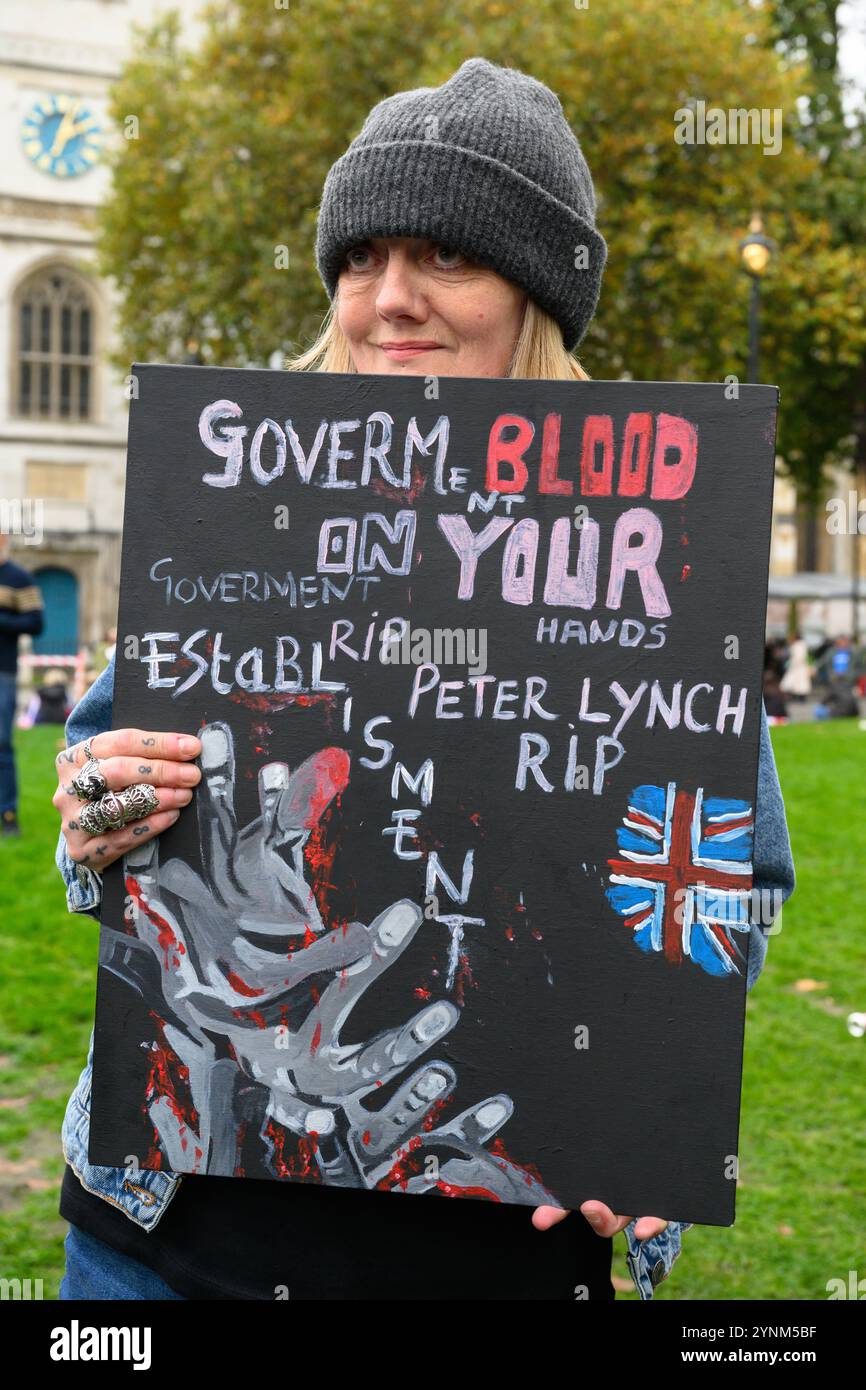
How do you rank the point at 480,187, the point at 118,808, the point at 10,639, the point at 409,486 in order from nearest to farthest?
the point at 118,808 < the point at 409,486 < the point at 480,187 < the point at 10,639

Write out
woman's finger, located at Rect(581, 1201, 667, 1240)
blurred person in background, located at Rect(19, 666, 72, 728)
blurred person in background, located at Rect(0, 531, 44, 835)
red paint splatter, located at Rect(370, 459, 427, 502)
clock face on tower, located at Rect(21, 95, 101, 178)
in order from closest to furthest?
woman's finger, located at Rect(581, 1201, 667, 1240) → red paint splatter, located at Rect(370, 459, 427, 502) → blurred person in background, located at Rect(0, 531, 44, 835) → blurred person in background, located at Rect(19, 666, 72, 728) → clock face on tower, located at Rect(21, 95, 101, 178)

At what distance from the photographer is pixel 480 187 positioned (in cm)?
192

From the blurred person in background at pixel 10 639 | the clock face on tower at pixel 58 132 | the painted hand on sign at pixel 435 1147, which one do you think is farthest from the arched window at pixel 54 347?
the painted hand on sign at pixel 435 1147

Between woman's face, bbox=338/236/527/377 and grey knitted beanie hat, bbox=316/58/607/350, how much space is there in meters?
0.03

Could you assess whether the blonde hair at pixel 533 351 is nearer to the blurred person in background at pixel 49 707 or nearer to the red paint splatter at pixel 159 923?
the red paint splatter at pixel 159 923

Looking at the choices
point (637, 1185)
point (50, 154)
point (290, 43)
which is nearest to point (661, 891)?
point (637, 1185)

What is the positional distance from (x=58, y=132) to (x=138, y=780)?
37519 mm

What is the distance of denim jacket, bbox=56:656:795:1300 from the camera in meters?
1.79

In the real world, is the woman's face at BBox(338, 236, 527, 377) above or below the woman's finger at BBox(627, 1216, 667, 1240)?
above

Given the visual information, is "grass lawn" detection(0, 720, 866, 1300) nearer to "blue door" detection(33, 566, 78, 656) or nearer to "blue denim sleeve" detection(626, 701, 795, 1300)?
"blue denim sleeve" detection(626, 701, 795, 1300)

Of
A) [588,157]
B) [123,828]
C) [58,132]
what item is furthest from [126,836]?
[58,132]

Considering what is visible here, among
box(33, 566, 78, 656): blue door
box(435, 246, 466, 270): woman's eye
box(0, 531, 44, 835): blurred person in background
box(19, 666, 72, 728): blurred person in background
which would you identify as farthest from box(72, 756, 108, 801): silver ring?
box(33, 566, 78, 656): blue door

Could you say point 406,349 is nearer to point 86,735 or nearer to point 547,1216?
point 86,735

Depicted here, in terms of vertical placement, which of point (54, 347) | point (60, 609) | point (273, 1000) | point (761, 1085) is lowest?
point (761, 1085)
